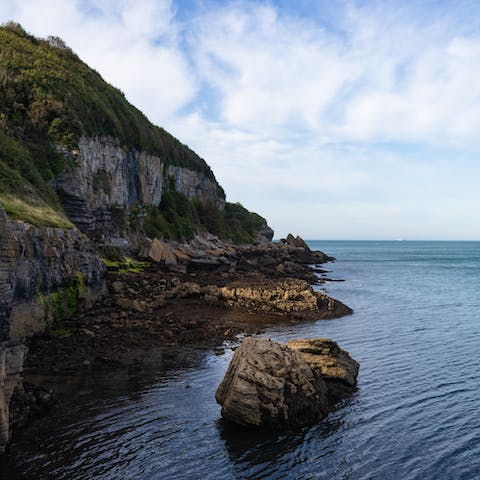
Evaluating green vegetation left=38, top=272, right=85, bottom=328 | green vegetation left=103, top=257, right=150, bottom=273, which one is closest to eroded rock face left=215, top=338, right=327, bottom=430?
green vegetation left=38, top=272, right=85, bottom=328

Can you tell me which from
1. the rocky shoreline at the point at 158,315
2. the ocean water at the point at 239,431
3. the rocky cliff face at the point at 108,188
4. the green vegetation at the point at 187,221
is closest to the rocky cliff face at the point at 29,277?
the rocky shoreline at the point at 158,315

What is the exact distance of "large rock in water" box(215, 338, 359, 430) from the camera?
14.8m

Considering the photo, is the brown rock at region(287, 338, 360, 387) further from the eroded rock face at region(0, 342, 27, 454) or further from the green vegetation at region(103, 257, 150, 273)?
the green vegetation at region(103, 257, 150, 273)

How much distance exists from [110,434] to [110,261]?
Answer: 28252mm

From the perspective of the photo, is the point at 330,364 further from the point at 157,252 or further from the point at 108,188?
the point at 108,188

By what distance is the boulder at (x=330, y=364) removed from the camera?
18.6 meters

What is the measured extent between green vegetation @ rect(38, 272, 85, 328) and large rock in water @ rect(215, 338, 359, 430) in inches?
482

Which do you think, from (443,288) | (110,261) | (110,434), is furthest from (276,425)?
(443,288)

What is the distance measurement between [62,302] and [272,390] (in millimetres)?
15706

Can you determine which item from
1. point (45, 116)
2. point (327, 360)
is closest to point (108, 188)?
point (45, 116)

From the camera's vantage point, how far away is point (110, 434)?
14.3 meters

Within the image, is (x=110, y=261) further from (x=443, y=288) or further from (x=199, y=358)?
(x=443, y=288)

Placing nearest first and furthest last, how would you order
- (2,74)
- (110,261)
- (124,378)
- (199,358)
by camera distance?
1. (124,378)
2. (199,358)
3. (110,261)
4. (2,74)

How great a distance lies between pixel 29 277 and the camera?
22266 mm
